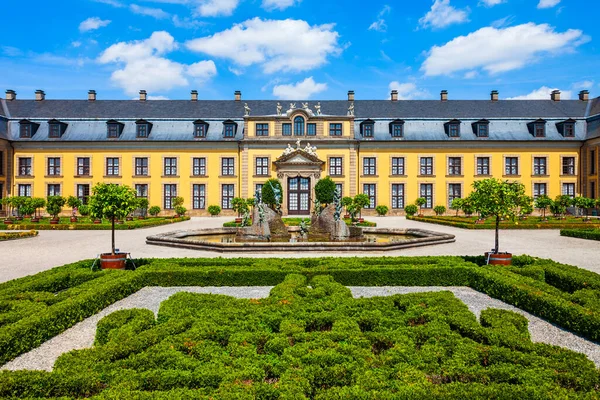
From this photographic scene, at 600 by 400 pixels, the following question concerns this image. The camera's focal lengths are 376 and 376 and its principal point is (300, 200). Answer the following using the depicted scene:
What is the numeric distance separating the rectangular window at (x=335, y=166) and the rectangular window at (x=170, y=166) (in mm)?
17162

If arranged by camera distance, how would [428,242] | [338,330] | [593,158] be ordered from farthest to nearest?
1. [593,158]
2. [428,242]
3. [338,330]

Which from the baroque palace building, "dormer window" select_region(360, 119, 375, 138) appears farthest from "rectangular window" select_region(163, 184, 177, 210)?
"dormer window" select_region(360, 119, 375, 138)

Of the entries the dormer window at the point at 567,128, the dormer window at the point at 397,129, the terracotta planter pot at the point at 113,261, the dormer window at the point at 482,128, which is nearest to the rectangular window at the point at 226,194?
the dormer window at the point at 397,129

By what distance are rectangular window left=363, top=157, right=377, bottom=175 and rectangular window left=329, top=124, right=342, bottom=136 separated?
412cm

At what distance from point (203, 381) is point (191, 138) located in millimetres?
39701

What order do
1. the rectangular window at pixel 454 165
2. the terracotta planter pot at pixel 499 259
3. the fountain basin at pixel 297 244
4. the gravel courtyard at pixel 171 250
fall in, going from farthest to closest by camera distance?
1. the rectangular window at pixel 454 165
2. the fountain basin at pixel 297 244
3. the gravel courtyard at pixel 171 250
4. the terracotta planter pot at pixel 499 259

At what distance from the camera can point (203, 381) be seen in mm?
4211

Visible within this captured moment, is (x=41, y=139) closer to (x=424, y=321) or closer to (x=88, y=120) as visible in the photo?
(x=88, y=120)

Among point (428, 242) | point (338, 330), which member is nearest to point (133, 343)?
point (338, 330)

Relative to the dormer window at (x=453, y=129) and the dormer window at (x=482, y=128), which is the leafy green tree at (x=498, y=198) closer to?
the dormer window at (x=453, y=129)

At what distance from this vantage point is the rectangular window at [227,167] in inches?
1633

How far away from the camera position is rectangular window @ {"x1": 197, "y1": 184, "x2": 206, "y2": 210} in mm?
41500

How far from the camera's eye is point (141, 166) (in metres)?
41.5

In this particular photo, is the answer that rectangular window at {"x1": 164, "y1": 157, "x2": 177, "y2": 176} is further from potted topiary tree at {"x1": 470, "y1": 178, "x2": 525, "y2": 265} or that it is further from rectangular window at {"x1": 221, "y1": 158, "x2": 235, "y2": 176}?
potted topiary tree at {"x1": 470, "y1": 178, "x2": 525, "y2": 265}
